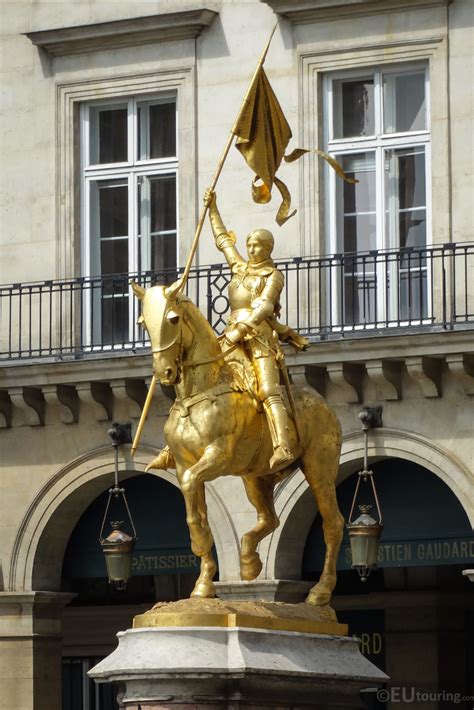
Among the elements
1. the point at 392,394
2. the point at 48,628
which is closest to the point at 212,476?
the point at 392,394

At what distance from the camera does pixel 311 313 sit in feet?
92.2

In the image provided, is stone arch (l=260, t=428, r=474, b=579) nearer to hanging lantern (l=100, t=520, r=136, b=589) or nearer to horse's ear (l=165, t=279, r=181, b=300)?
hanging lantern (l=100, t=520, r=136, b=589)

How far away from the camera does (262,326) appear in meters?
19.6

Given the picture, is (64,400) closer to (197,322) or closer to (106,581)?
(106,581)

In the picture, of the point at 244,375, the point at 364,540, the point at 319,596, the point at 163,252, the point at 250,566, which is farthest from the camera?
the point at 163,252

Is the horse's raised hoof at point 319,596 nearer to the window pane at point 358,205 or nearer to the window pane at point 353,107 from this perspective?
the window pane at point 358,205

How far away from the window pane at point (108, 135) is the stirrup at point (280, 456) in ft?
35.5

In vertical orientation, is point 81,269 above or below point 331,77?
below

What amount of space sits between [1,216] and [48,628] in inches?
179

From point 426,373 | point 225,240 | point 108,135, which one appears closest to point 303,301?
point 426,373

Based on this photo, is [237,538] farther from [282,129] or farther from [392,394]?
[282,129]

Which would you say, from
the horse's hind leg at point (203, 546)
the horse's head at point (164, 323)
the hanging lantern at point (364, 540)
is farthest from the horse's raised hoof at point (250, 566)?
the hanging lantern at point (364, 540)

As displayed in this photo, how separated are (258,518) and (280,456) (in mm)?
1078

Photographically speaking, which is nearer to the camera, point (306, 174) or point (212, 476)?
point (212, 476)
